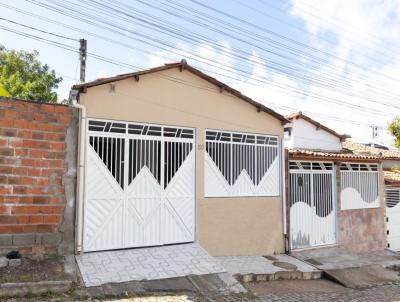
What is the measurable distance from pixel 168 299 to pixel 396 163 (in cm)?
1563

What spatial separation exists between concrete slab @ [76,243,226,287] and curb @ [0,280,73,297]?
378 millimetres

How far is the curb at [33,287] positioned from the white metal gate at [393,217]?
1194cm

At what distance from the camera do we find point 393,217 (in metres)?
13.5

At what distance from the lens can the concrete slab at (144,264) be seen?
612cm

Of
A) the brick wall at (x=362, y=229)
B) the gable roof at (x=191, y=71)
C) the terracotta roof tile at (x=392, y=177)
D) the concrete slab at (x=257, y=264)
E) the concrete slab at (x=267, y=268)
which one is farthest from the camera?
the terracotta roof tile at (x=392, y=177)

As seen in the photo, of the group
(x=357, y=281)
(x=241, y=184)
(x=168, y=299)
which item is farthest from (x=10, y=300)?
(x=357, y=281)

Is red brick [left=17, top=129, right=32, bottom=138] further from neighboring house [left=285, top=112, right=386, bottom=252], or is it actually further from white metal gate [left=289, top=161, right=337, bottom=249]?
white metal gate [left=289, top=161, right=337, bottom=249]

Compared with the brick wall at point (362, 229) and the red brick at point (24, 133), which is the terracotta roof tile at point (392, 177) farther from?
→ the red brick at point (24, 133)

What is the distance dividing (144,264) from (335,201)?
7.14 m

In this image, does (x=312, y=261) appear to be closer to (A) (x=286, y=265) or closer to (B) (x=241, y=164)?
(A) (x=286, y=265)

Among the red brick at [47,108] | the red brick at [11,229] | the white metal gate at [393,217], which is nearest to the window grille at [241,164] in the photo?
the red brick at [47,108]

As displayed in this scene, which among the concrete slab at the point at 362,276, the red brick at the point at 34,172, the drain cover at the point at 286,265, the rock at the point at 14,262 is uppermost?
the red brick at the point at 34,172

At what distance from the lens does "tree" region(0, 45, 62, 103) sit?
57.5 feet

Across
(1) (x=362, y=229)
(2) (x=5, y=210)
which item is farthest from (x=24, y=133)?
(1) (x=362, y=229)
